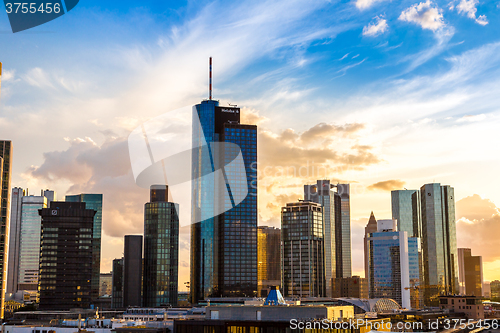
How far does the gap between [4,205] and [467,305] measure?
140957 mm

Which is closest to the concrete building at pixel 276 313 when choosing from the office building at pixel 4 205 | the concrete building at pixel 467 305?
the concrete building at pixel 467 305

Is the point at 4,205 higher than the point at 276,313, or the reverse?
the point at 4,205

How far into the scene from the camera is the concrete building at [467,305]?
17125cm

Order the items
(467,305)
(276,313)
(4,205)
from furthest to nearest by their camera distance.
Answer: (4,205), (467,305), (276,313)

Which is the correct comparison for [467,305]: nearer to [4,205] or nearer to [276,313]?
[276,313]

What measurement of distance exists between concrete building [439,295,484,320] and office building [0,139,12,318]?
131228mm

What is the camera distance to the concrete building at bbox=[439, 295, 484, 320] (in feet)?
562

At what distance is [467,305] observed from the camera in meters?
176

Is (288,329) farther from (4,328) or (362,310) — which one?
(362,310)

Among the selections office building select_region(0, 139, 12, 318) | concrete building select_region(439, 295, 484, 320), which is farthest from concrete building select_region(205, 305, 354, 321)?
office building select_region(0, 139, 12, 318)

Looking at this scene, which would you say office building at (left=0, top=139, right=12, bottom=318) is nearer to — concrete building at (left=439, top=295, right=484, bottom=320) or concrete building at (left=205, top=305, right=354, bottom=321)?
concrete building at (left=205, top=305, right=354, bottom=321)

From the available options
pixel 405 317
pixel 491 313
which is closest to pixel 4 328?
pixel 405 317

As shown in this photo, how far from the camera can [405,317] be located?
436 ft

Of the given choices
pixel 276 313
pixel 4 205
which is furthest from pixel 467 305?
pixel 4 205
